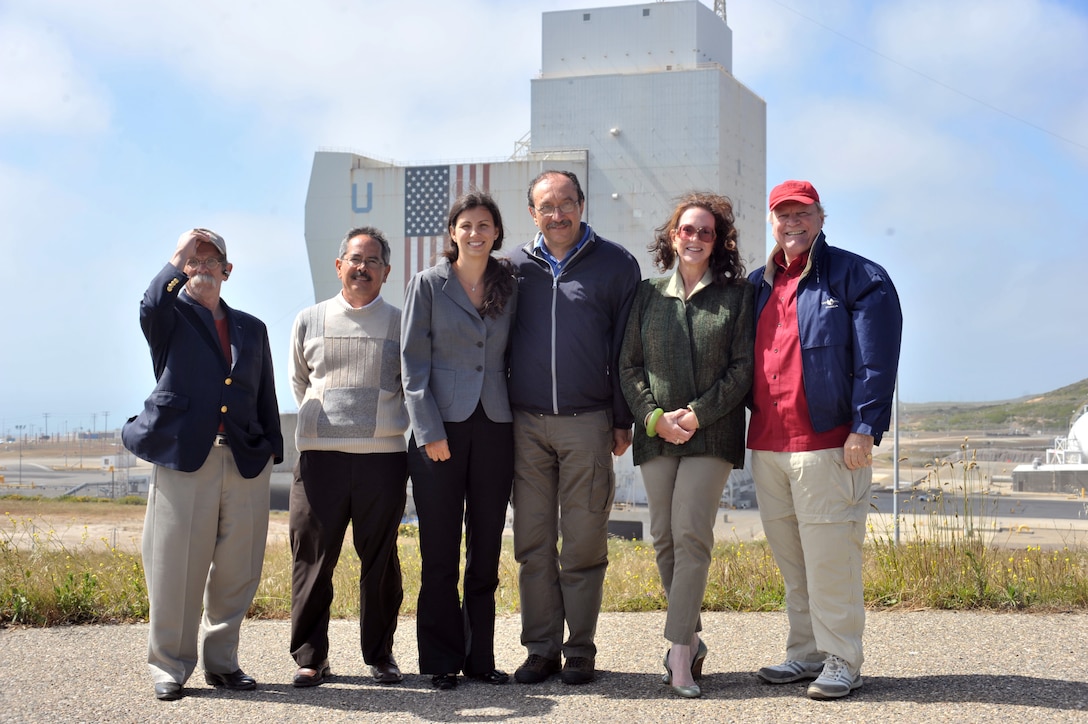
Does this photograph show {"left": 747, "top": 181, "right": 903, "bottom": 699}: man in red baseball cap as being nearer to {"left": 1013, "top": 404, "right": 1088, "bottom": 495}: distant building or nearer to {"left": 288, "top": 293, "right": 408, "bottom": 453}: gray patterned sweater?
{"left": 288, "top": 293, "right": 408, "bottom": 453}: gray patterned sweater

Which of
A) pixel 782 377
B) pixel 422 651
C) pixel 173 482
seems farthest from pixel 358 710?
pixel 782 377

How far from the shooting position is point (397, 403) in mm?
4961

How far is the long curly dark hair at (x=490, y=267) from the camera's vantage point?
190 inches

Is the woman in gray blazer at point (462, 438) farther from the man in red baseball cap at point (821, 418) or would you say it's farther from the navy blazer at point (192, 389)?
the man in red baseball cap at point (821, 418)

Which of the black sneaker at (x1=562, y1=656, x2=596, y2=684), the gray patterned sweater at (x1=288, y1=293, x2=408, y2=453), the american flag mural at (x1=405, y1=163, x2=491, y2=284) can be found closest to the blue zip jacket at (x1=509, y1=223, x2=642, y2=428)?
the gray patterned sweater at (x1=288, y1=293, x2=408, y2=453)

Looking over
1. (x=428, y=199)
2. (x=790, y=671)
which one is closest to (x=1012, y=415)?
(x=428, y=199)

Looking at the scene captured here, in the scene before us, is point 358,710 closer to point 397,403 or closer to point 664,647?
point 397,403

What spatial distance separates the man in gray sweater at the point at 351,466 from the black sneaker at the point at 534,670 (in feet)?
1.91

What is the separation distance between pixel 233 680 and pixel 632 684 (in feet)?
6.05

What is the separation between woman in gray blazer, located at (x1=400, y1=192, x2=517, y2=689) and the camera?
15.7 feet

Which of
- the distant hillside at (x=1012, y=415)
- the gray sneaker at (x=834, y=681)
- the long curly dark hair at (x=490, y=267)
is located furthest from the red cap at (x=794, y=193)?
the distant hillside at (x=1012, y=415)

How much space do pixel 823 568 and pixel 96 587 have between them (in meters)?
4.64

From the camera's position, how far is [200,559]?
4.77 metres

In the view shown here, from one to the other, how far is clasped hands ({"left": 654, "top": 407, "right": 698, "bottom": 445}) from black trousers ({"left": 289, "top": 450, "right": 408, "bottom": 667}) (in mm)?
1285
